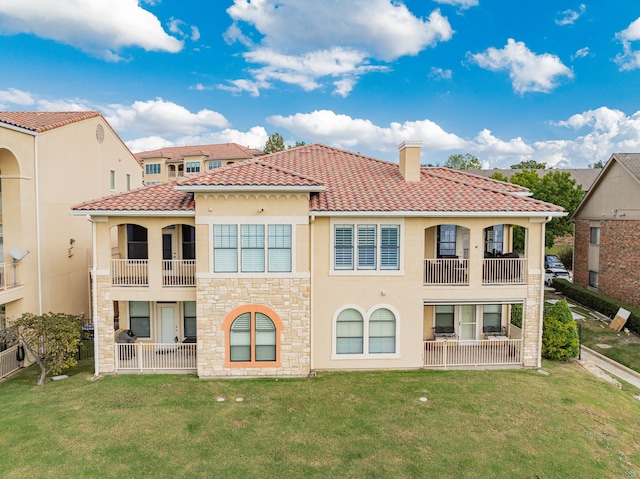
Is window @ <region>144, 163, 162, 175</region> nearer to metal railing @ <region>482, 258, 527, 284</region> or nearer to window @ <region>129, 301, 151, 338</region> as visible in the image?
window @ <region>129, 301, 151, 338</region>

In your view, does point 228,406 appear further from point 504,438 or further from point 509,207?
point 509,207

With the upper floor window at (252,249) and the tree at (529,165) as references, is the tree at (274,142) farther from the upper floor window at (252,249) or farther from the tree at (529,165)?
the tree at (529,165)

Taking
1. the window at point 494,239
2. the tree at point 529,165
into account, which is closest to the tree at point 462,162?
the tree at point 529,165

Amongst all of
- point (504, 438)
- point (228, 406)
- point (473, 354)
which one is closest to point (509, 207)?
point (473, 354)

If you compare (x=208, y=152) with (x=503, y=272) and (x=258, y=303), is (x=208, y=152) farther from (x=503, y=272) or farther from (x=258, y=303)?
(x=503, y=272)

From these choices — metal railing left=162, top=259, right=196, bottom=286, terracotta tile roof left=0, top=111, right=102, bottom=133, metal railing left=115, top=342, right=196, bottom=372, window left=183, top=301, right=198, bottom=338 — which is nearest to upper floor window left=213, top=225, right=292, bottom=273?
metal railing left=162, top=259, right=196, bottom=286
